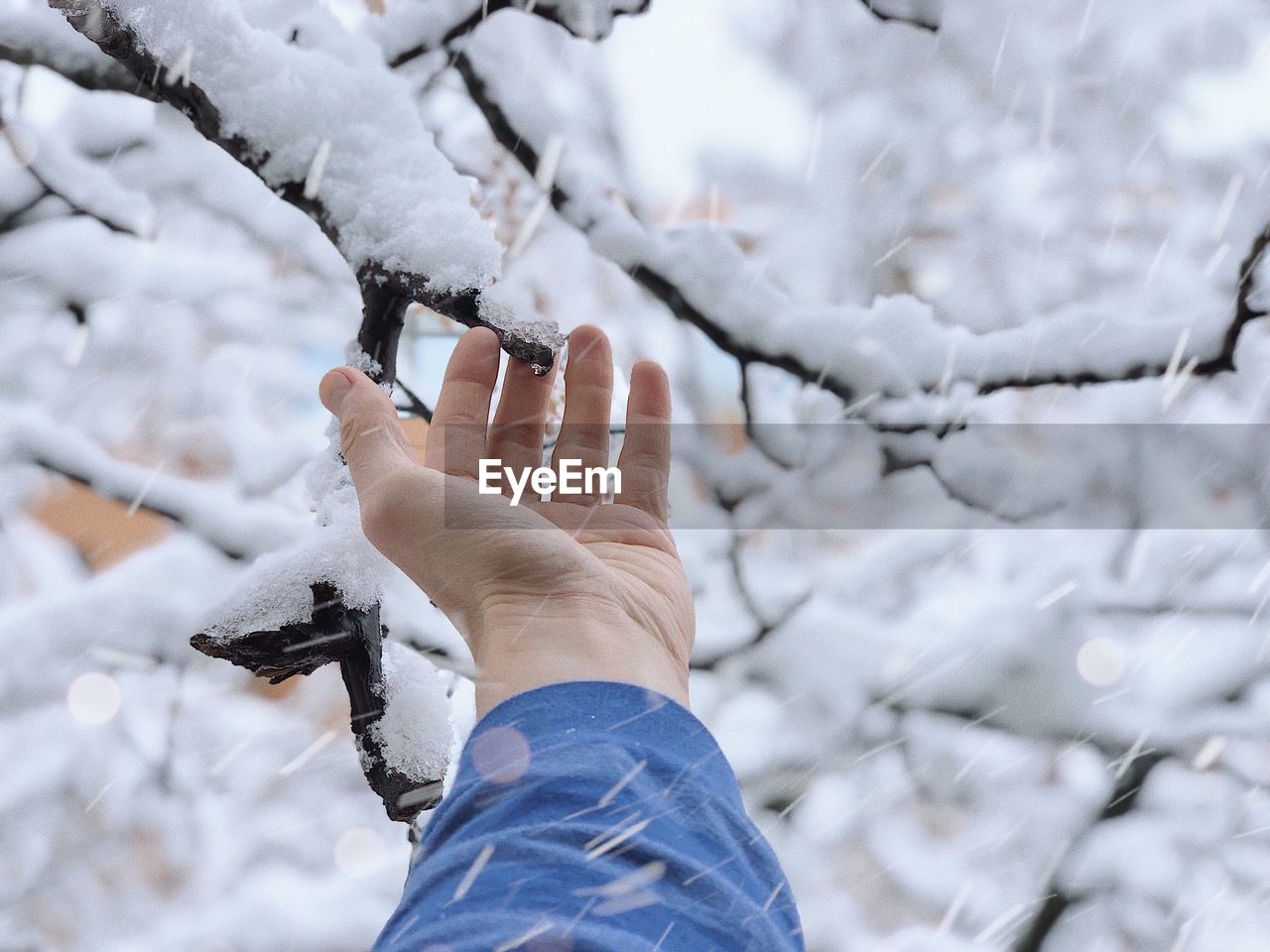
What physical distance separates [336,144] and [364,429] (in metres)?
0.26

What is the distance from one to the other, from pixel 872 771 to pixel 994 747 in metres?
0.27

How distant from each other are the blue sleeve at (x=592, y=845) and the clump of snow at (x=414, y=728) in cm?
4

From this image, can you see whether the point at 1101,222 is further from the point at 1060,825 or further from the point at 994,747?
the point at 1060,825

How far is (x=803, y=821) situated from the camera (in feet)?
5.57

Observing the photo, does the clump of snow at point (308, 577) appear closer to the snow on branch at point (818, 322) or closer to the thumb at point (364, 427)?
the thumb at point (364, 427)

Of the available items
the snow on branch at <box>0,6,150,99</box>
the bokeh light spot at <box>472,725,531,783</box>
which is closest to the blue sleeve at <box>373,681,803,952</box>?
the bokeh light spot at <box>472,725,531,783</box>

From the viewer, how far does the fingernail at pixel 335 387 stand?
25.9 inches

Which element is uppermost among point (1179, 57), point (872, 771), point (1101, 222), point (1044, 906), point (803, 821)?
point (1179, 57)

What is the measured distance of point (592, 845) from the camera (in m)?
0.46

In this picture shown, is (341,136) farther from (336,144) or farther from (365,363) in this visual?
(365,363)

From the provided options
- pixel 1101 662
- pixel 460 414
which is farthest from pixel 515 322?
pixel 1101 662

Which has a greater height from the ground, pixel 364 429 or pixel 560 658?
pixel 364 429

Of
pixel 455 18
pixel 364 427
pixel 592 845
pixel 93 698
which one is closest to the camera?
pixel 592 845

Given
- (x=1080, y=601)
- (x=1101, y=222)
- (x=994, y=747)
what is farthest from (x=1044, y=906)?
(x=1101, y=222)
